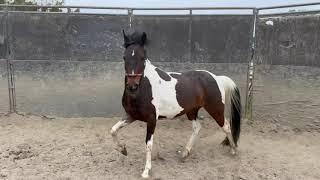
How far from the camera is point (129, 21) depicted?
7621 mm

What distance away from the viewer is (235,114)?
6.42 m

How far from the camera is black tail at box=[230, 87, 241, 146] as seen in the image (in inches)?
251

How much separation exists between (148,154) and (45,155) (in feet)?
5.00

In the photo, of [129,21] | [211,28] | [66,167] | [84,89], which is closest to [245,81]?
[211,28]

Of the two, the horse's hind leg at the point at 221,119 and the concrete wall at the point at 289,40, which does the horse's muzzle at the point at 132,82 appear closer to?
the horse's hind leg at the point at 221,119

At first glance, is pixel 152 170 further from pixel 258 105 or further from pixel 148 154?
pixel 258 105

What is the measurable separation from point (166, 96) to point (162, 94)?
0.22 feet

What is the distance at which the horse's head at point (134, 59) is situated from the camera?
508 cm

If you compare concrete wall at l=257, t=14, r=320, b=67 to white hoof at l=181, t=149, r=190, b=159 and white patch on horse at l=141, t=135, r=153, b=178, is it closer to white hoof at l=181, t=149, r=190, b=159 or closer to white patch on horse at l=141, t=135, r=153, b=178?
white hoof at l=181, t=149, r=190, b=159

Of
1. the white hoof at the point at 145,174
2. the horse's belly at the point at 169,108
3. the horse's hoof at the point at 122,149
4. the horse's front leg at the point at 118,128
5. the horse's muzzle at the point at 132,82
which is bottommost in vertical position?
the white hoof at the point at 145,174

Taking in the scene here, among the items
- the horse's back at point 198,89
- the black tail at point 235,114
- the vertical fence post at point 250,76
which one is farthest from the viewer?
the vertical fence post at point 250,76

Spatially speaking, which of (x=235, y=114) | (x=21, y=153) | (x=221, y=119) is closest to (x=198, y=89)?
(x=221, y=119)

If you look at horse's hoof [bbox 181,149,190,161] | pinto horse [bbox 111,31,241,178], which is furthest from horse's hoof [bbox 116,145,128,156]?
horse's hoof [bbox 181,149,190,161]

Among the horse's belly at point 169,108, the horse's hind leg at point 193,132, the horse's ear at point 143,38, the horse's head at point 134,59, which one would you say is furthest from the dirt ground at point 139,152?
the horse's ear at point 143,38
